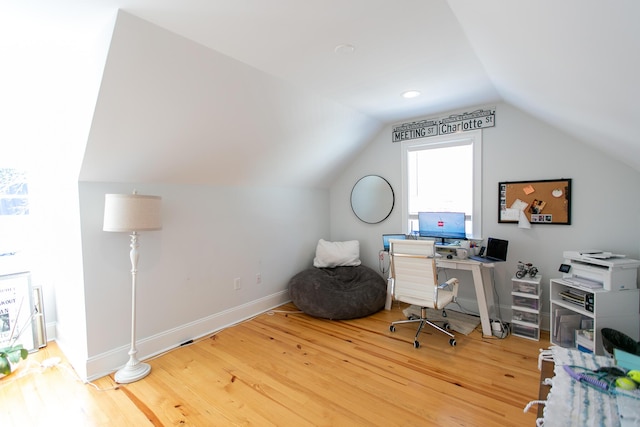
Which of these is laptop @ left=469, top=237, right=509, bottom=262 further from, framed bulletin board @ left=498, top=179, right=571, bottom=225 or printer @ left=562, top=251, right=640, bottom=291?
printer @ left=562, top=251, right=640, bottom=291

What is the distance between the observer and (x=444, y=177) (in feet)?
12.2

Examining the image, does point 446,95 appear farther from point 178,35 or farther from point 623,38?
point 178,35

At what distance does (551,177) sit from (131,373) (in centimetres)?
418

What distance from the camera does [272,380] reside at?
227 centimetres

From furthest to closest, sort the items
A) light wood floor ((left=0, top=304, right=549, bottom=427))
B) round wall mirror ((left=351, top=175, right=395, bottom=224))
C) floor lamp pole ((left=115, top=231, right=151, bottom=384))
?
round wall mirror ((left=351, top=175, right=395, bottom=224)) < floor lamp pole ((left=115, top=231, right=151, bottom=384)) < light wood floor ((left=0, top=304, right=549, bottom=427))

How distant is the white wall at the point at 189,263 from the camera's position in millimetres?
2385

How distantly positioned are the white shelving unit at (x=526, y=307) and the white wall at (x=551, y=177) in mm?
332

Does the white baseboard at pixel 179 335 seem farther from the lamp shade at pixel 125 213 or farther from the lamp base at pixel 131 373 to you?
the lamp shade at pixel 125 213

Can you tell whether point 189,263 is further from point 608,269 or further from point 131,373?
point 608,269

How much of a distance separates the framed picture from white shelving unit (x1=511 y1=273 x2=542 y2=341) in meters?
4.56

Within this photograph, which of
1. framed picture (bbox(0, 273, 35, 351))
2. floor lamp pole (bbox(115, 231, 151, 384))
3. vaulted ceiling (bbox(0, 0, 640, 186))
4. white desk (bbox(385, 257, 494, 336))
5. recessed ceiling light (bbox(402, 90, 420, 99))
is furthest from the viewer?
white desk (bbox(385, 257, 494, 336))

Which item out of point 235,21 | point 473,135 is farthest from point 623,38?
point 473,135

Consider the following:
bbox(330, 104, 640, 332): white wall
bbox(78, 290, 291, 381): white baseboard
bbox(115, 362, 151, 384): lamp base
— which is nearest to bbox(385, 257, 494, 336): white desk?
bbox(330, 104, 640, 332): white wall

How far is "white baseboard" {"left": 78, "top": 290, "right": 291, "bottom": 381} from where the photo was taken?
2367 millimetres
